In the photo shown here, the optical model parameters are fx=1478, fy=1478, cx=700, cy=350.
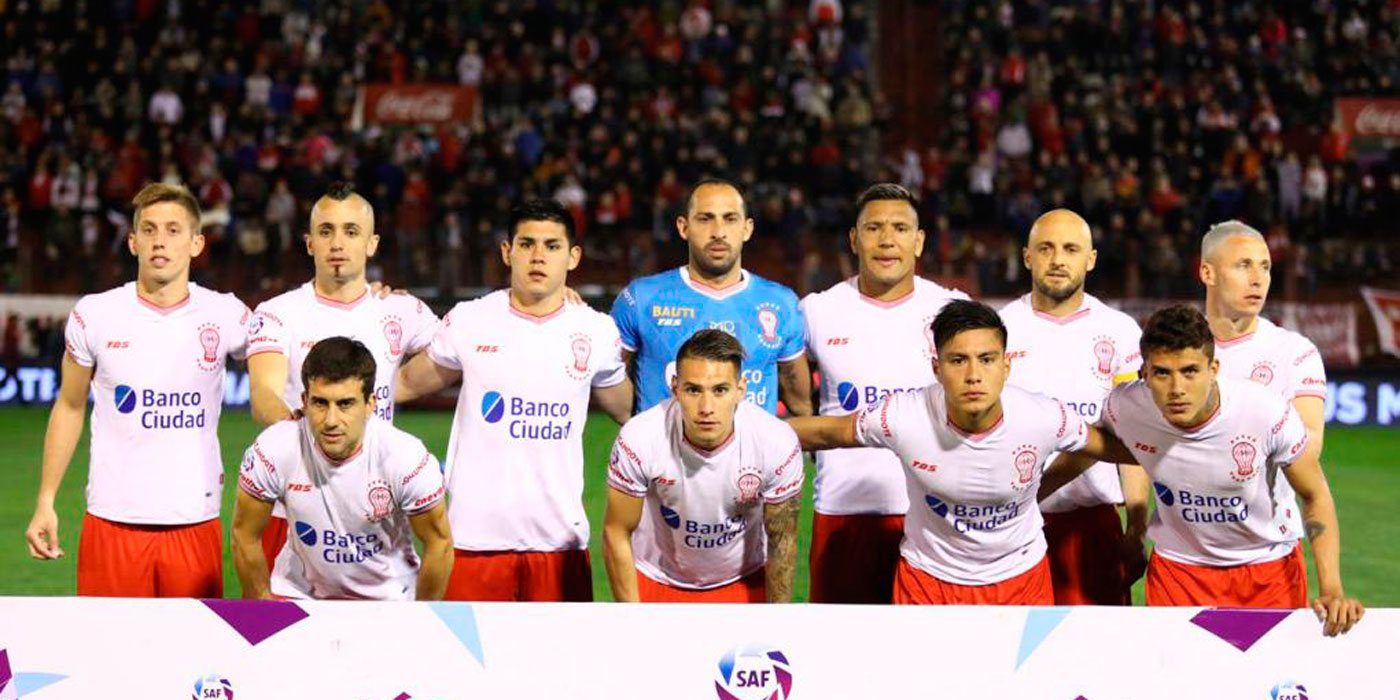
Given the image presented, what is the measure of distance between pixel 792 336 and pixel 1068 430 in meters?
1.30

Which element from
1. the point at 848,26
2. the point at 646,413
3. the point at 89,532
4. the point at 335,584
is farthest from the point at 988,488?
the point at 848,26

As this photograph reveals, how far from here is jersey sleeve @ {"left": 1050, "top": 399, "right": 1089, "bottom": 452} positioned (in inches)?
214

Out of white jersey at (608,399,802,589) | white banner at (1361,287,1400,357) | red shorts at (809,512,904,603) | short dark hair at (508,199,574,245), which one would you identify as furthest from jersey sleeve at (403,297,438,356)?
white banner at (1361,287,1400,357)

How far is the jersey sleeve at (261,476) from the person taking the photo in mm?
5285

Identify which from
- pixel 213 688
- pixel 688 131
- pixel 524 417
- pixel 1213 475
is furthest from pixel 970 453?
pixel 688 131

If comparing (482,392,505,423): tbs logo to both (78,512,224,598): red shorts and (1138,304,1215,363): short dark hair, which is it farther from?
(1138,304,1215,363): short dark hair

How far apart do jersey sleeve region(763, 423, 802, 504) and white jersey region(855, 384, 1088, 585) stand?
0.85 feet

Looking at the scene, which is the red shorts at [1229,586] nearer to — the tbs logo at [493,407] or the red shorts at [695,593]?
the red shorts at [695,593]

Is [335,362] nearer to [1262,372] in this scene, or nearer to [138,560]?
[138,560]

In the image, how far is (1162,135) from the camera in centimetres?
2388

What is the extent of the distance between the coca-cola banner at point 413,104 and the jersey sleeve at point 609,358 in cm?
1906

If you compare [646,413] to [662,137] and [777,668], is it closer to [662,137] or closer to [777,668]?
[777,668]

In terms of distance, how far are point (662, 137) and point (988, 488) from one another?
722 inches

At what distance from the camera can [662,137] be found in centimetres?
2328
